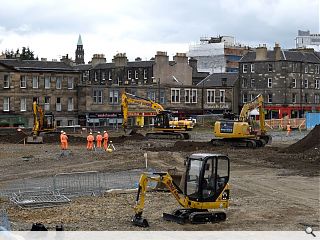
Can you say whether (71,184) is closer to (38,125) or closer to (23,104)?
(38,125)

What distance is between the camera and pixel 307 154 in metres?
39.6

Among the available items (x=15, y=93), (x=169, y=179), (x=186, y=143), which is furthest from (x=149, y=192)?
(x=15, y=93)

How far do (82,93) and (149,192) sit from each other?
179 feet

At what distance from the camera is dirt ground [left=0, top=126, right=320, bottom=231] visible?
18766mm

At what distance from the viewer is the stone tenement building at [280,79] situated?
9344 centimetres

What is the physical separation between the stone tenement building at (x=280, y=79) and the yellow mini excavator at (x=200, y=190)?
76.4m

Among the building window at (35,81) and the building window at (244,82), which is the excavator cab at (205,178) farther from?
the building window at (244,82)

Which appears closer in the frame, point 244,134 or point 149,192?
point 149,192

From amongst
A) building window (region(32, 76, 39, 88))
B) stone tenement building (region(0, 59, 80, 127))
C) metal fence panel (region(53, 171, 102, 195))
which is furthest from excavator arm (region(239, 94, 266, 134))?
building window (region(32, 76, 39, 88))

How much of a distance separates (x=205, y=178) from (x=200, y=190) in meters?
0.40

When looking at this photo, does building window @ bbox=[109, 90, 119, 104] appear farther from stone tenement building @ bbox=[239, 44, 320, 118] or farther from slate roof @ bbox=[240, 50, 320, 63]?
slate roof @ bbox=[240, 50, 320, 63]

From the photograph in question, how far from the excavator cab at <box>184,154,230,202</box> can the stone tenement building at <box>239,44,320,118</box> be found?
76.4 meters

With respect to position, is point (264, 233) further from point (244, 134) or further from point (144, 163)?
point (244, 134)

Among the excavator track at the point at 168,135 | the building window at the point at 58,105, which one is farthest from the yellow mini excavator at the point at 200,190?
the building window at the point at 58,105
